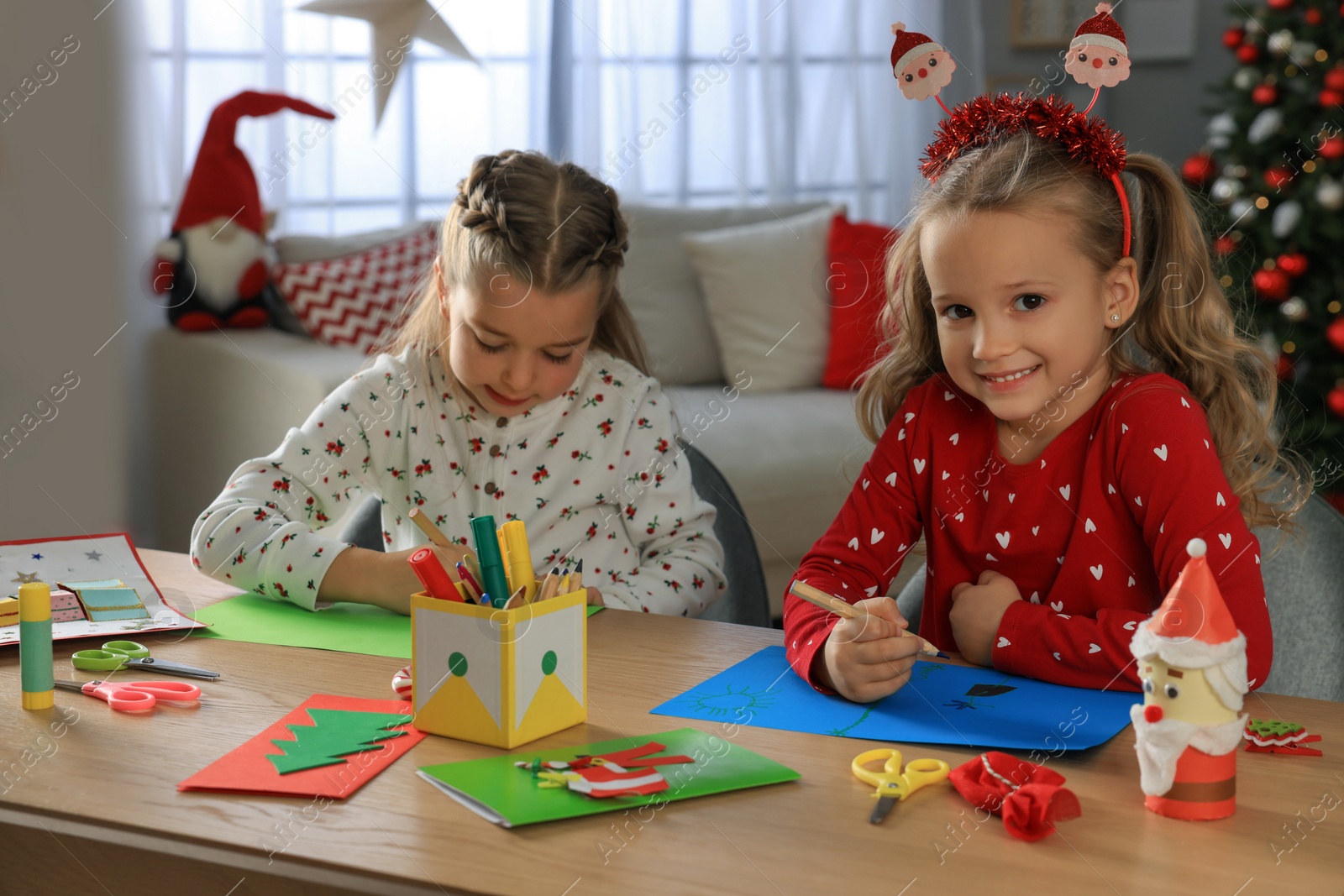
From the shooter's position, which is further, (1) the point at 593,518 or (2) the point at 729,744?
(1) the point at 593,518

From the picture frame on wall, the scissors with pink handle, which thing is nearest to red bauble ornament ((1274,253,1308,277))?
the picture frame on wall

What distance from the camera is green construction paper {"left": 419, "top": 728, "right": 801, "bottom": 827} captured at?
73 cm

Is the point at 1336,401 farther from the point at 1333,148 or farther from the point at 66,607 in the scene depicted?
the point at 66,607

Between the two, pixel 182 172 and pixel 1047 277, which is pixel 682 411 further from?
pixel 1047 277

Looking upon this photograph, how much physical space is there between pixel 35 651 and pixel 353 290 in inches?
85.8

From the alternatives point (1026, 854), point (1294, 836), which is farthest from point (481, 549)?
point (1294, 836)

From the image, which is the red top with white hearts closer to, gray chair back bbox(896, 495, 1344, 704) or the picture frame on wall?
gray chair back bbox(896, 495, 1344, 704)

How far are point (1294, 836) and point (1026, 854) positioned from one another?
160 millimetres

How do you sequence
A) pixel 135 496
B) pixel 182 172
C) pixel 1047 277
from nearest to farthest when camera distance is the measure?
pixel 1047 277, pixel 135 496, pixel 182 172

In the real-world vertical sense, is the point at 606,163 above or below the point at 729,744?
above

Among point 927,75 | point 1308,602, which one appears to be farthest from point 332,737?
point 1308,602

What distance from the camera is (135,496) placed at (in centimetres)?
304

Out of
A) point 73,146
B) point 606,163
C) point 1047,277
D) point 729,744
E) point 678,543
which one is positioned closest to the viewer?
point 729,744

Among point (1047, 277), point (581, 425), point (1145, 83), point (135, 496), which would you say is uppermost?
point (1145, 83)
